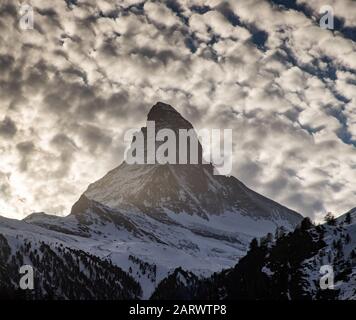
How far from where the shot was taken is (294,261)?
176250 mm
